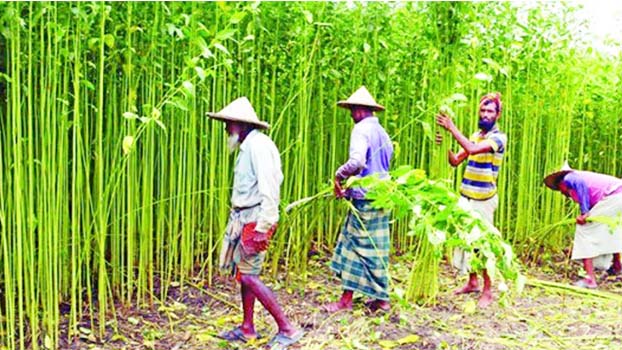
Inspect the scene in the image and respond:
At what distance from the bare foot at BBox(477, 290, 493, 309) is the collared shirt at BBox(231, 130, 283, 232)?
1.91 m

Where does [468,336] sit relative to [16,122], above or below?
below

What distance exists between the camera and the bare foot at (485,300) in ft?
16.1

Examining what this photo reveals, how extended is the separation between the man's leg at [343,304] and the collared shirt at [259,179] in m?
1.11

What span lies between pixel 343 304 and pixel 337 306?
49 millimetres

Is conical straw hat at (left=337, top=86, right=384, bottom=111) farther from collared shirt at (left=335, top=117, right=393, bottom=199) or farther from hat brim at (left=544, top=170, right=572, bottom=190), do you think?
hat brim at (left=544, top=170, right=572, bottom=190)

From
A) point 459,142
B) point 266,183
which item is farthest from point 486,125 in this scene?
point 266,183

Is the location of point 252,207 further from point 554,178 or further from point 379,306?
point 554,178

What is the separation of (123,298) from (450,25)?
2907mm

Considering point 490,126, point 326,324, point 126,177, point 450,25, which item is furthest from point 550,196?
point 126,177

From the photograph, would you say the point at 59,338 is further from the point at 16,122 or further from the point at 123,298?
the point at 16,122

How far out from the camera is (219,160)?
512cm

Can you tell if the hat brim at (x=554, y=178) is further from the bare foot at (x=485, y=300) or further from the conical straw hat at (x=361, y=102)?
the conical straw hat at (x=361, y=102)

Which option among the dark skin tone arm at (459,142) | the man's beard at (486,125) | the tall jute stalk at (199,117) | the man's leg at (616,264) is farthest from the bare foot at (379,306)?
the man's leg at (616,264)

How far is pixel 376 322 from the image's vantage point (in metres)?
4.44
